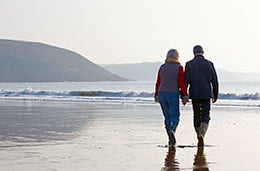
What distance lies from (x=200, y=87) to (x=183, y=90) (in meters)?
0.35

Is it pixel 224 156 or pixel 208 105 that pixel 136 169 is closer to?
pixel 224 156

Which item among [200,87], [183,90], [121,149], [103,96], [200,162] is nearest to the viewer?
[200,162]

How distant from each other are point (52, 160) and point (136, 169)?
1.42 meters

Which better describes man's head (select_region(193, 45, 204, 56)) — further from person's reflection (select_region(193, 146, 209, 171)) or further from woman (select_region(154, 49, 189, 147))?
person's reflection (select_region(193, 146, 209, 171))

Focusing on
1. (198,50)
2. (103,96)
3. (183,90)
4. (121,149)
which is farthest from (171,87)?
(103,96)

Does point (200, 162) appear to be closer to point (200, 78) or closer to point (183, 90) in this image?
point (183, 90)

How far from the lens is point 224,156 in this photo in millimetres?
9117

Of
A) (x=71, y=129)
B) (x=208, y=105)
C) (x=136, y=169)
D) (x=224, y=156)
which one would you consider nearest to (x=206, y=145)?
(x=208, y=105)

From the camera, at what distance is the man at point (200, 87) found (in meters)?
10.8

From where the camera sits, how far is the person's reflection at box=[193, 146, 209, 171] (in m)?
7.84

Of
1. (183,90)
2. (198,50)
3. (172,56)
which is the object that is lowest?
(183,90)

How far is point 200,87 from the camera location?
1084cm

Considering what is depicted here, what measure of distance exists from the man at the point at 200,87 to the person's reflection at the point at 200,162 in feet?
3.24

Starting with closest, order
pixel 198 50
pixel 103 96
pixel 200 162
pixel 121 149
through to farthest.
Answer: pixel 200 162, pixel 121 149, pixel 198 50, pixel 103 96
